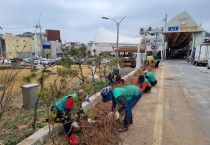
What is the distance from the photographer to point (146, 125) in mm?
4641

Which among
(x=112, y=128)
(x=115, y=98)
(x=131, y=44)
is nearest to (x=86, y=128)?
(x=112, y=128)

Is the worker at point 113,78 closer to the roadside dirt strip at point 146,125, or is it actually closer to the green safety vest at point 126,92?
the roadside dirt strip at point 146,125

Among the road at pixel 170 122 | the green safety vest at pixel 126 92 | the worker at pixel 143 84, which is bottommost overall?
the road at pixel 170 122

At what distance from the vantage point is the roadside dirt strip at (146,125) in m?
3.87

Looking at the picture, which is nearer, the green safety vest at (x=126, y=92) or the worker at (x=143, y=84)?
the green safety vest at (x=126, y=92)

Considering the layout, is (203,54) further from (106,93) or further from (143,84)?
(106,93)

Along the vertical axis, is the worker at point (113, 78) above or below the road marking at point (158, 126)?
above

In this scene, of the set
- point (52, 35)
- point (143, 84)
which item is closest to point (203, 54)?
point (143, 84)

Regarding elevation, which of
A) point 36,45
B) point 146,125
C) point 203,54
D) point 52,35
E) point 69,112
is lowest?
point 146,125

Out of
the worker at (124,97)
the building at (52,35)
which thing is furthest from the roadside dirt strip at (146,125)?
the building at (52,35)

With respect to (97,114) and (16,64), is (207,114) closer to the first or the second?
(97,114)

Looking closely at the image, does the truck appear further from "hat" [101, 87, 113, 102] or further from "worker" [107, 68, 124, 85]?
"hat" [101, 87, 113, 102]

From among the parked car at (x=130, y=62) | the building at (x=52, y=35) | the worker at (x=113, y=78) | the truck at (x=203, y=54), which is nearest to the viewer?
the worker at (x=113, y=78)

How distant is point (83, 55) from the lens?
27.4 ft
